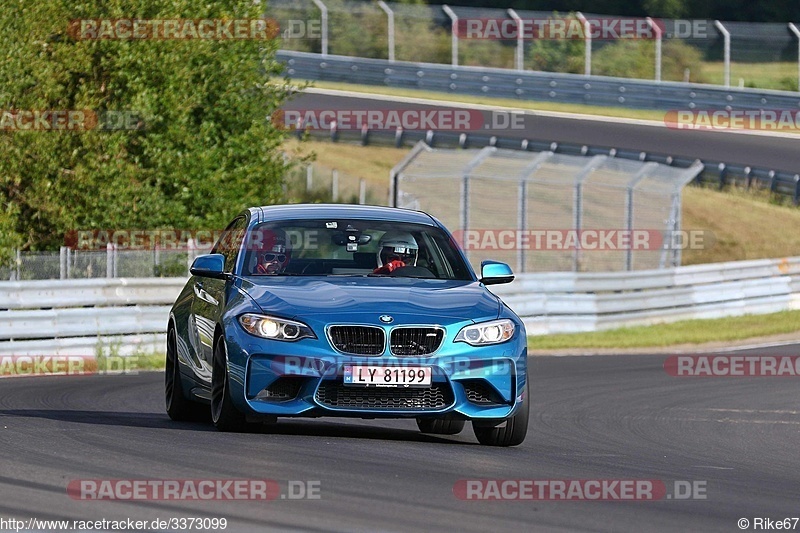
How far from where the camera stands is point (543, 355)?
845 inches

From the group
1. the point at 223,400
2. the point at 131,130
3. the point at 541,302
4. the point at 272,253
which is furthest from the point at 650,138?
the point at 223,400

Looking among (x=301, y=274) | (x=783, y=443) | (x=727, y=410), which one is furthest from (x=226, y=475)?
(x=727, y=410)

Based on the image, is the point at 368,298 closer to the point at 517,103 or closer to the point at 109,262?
the point at 109,262

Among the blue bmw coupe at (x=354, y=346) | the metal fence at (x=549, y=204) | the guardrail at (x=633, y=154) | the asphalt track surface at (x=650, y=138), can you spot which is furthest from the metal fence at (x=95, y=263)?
the asphalt track surface at (x=650, y=138)

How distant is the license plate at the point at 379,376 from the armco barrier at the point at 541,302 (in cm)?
930

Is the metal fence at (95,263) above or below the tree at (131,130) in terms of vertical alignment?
below

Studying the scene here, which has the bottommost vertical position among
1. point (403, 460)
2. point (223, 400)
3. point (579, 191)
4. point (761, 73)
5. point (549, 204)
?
point (549, 204)

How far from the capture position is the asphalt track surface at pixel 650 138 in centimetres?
3744

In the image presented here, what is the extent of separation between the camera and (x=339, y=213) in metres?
11.1

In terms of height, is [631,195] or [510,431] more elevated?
[510,431]

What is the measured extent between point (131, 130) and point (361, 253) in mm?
14503

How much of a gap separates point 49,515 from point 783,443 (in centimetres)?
665

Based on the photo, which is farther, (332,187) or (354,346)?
(332,187)

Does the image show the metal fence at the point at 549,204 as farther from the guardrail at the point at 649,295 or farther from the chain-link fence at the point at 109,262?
the chain-link fence at the point at 109,262
